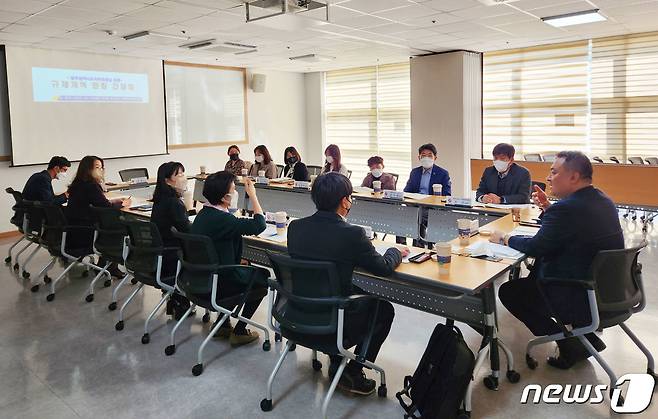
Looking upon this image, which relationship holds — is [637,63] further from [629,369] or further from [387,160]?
[629,369]

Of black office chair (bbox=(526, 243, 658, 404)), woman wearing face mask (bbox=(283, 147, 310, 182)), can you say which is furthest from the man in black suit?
woman wearing face mask (bbox=(283, 147, 310, 182))

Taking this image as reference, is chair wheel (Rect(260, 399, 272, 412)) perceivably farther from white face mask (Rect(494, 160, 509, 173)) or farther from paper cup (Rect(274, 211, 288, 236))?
white face mask (Rect(494, 160, 509, 173))

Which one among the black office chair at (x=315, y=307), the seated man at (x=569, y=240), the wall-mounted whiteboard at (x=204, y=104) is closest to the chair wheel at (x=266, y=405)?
the black office chair at (x=315, y=307)

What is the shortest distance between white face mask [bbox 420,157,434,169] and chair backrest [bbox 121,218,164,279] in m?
2.94

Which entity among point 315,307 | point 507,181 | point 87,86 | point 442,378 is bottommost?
point 442,378

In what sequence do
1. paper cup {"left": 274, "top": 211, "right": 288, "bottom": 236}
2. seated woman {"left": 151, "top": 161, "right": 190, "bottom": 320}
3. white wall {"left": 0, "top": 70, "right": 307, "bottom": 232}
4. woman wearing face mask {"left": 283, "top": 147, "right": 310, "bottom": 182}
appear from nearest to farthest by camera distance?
seated woman {"left": 151, "top": 161, "right": 190, "bottom": 320}
paper cup {"left": 274, "top": 211, "right": 288, "bottom": 236}
woman wearing face mask {"left": 283, "top": 147, "right": 310, "bottom": 182}
white wall {"left": 0, "top": 70, "right": 307, "bottom": 232}

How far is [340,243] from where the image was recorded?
8.09 feet

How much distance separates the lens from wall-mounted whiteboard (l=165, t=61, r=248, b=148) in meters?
9.33

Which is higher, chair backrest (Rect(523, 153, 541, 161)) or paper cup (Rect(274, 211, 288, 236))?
chair backrest (Rect(523, 153, 541, 161))

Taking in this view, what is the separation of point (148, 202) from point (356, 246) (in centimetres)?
352

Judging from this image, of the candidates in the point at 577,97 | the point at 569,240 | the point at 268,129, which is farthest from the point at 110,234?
the point at 577,97

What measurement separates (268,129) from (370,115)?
222 cm

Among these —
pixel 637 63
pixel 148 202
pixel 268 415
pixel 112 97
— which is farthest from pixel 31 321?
pixel 637 63

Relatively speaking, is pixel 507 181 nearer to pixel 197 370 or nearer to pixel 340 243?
pixel 340 243
